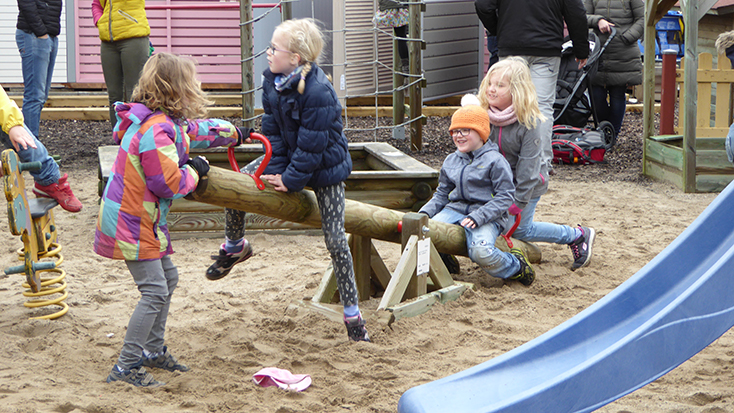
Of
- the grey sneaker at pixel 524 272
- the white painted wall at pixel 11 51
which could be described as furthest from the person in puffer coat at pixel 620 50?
the white painted wall at pixel 11 51

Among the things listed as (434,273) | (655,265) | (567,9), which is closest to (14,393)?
(434,273)

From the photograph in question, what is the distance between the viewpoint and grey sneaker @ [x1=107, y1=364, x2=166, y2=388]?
310 centimetres

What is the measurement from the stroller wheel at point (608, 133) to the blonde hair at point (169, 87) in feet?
21.1

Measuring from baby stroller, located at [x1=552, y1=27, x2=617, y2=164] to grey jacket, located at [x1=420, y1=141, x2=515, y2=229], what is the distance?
399cm

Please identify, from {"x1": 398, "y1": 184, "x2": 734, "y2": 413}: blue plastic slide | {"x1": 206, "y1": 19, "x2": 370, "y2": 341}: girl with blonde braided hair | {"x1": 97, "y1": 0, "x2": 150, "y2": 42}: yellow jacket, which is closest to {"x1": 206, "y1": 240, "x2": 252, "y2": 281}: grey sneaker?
{"x1": 206, "y1": 19, "x2": 370, "y2": 341}: girl with blonde braided hair

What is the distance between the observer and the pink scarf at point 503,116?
4.42 meters

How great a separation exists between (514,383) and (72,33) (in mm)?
10538

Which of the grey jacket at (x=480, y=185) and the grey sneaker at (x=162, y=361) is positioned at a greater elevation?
the grey jacket at (x=480, y=185)

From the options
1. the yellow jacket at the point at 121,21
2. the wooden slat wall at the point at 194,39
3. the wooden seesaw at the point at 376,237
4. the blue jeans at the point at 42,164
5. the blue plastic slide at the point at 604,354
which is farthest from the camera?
the wooden slat wall at the point at 194,39

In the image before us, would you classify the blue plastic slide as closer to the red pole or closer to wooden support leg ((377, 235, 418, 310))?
wooden support leg ((377, 235, 418, 310))

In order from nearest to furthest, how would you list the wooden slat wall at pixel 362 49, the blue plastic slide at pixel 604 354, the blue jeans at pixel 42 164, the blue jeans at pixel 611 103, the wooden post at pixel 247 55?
the blue plastic slide at pixel 604 354, the blue jeans at pixel 42 164, the wooden post at pixel 247 55, the blue jeans at pixel 611 103, the wooden slat wall at pixel 362 49

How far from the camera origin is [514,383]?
2.35 meters

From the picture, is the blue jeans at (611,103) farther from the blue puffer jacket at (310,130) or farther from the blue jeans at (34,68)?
the blue puffer jacket at (310,130)

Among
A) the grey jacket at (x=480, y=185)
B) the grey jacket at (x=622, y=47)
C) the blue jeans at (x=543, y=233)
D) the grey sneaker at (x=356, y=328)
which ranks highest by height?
the grey jacket at (x=622, y=47)
